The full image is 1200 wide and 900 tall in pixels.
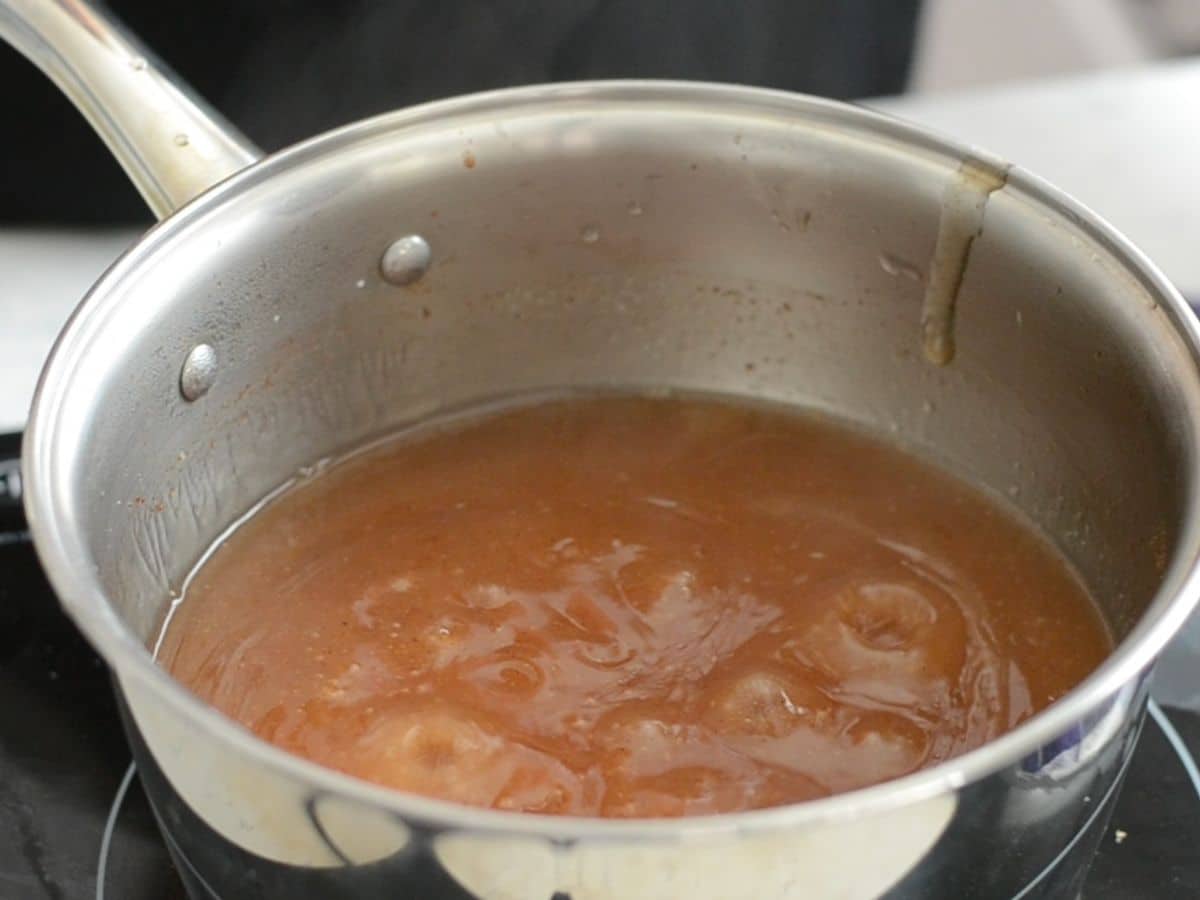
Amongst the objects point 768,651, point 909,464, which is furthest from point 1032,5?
point 768,651

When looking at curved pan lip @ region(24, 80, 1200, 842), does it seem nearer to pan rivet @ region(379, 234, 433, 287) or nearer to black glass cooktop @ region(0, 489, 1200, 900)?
pan rivet @ region(379, 234, 433, 287)

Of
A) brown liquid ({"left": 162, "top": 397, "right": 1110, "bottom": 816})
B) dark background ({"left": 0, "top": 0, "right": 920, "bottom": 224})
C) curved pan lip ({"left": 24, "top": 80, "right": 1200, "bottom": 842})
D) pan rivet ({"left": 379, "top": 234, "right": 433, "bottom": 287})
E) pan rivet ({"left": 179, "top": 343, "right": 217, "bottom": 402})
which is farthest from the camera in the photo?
dark background ({"left": 0, "top": 0, "right": 920, "bottom": 224})

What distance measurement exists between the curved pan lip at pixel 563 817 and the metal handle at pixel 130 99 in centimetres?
4

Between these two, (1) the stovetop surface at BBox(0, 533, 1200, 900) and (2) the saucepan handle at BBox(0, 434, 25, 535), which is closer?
(1) the stovetop surface at BBox(0, 533, 1200, 900)

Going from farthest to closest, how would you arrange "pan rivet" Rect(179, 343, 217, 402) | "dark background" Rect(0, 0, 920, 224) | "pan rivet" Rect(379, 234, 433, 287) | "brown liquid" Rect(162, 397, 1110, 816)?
"dark background" Rect(0, 0, 920, 224) < "pan rivet" Rect(379, 234, 433, 287) < "pan rivet" Rect(179, 343, 217, 402) < "brown liquid" Rect(162, 397, 1110, 816)

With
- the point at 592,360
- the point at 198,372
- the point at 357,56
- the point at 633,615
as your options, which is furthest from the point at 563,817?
the point at 357,56

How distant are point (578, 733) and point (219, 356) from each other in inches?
13.9

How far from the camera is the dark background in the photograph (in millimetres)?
1253

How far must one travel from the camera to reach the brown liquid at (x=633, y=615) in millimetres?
856

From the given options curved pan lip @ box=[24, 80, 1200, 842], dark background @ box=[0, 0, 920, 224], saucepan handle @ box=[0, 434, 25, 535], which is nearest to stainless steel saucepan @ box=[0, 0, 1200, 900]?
curved pan lip @ box=[24, 80, 1200, 842]

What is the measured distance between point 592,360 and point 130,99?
0.41 meters

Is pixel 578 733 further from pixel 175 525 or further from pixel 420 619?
pixel 175 525

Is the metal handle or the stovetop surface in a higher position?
the metal handle

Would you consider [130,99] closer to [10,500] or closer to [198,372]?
[198,372]
